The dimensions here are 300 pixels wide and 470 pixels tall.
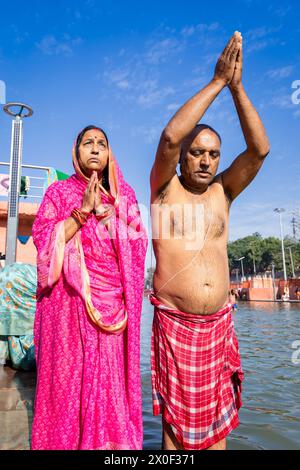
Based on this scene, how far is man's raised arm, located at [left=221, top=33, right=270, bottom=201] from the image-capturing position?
7.61ft

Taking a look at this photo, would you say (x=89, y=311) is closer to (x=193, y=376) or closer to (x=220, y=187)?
(x=193, y=376)

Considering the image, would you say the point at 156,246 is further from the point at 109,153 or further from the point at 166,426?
the point at 166,426

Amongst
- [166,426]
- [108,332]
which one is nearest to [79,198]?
[108,332]

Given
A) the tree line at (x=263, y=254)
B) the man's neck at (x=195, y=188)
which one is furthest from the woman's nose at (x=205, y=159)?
the tree line at (x=263, y=254)

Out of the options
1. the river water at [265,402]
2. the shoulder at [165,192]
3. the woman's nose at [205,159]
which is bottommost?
the river water at [265,402]

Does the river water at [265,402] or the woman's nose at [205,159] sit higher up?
the woman's nose at [205,159]

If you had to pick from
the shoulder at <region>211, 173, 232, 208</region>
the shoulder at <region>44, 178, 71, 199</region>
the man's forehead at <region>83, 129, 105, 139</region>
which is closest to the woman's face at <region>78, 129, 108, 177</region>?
the man's forehead at <region>83, 129, 105, 139</region>

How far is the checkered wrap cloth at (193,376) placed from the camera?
7.25ft

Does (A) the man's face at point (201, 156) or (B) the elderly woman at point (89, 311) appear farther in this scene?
(A) the man's face at point (201, 156)

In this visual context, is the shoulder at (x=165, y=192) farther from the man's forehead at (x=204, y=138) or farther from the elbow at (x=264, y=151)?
the elbow at (x=264, y=151)

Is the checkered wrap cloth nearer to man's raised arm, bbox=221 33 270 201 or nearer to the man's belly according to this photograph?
the man's belly

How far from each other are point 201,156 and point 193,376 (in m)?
1.27

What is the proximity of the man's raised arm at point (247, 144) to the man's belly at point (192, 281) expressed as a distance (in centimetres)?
49
